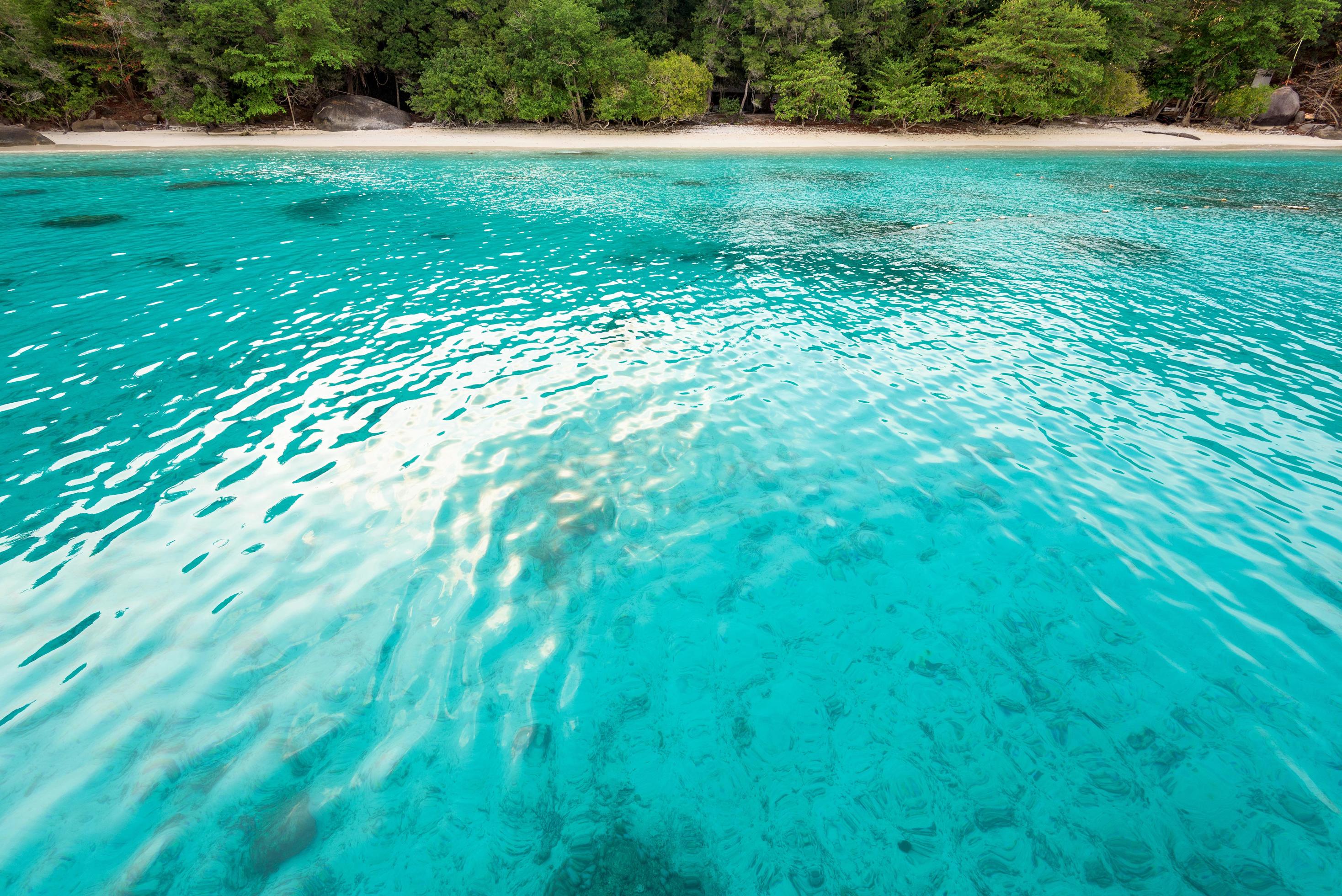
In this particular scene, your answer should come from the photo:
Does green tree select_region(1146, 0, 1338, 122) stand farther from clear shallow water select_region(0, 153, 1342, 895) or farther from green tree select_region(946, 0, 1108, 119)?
clear shallow water select_region(0, 153, 1342, 895)

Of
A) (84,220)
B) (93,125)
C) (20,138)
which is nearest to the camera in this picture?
(84,220)

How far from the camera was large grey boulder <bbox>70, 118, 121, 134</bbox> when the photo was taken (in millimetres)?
42531

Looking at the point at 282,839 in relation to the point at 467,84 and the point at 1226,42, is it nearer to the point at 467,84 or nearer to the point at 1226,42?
the point at 467,84

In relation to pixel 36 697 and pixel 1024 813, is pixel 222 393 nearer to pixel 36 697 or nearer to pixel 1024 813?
pixel 36 697

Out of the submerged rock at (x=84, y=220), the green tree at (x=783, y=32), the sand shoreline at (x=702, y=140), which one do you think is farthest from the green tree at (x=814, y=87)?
the submerged rock at (x=84, y=220)

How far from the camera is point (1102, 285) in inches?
532

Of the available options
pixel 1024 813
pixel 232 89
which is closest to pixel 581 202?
pixel 1024 813

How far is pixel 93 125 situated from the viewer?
42.9 metres

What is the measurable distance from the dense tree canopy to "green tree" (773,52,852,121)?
7.2 inches

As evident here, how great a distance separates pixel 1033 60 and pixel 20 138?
72182mm

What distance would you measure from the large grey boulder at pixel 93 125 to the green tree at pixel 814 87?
53277mm

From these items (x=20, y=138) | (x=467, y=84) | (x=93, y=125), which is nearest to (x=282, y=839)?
(x=467, y=84)

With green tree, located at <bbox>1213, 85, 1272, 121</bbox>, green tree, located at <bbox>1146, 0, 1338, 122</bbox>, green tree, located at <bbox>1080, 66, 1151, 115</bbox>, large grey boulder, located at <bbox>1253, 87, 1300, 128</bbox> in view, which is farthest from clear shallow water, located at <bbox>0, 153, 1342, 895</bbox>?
large grey boulder, located at <bbox>1253, 87, 1300, 128</bbox>

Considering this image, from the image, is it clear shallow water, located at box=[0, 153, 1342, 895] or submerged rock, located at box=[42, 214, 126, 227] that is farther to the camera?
submerged rock, located at box=[42, 214, 126, 227]
